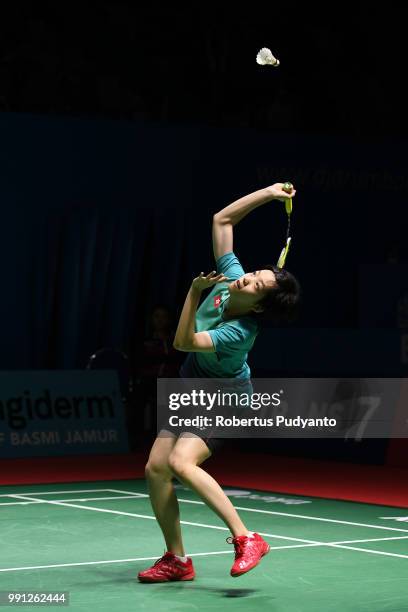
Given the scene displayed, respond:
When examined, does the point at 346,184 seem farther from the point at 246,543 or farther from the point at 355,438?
the point at 246,543

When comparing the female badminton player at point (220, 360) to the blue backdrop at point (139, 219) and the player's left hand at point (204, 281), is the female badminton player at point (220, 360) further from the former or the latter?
the blue backdrop at point (139, 219)

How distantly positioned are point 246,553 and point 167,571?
0.58m

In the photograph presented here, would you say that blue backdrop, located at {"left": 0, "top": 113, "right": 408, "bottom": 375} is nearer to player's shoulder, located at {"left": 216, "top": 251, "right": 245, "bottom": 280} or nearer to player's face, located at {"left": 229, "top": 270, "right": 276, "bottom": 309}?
player's shoulder, located at {"left": 216, "top": 251, "right": 245, "bottom": 280}

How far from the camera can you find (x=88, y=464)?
45.5ft

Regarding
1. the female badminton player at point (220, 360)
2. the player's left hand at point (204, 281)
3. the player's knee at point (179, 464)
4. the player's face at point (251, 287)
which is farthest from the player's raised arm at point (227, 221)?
the player's knee at point (179, 464)

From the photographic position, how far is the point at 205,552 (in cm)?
830

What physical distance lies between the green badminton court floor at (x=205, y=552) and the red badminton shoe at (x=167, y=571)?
0.06 meters

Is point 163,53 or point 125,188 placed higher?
point 163,53

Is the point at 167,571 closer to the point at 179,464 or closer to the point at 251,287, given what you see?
the point at 179,464

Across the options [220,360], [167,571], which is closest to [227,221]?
[220,360]

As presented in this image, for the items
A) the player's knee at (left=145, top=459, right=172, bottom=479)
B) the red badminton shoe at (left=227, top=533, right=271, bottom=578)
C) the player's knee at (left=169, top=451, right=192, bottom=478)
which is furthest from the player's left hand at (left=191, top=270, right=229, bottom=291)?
the red badminton shoe at (left=227, top=533, right=271, bottom=578)

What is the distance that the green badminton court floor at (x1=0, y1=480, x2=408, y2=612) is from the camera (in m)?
6.82

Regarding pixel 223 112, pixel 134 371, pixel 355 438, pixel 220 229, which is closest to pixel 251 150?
pixel 223 112

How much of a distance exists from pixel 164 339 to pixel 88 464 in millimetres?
1735
